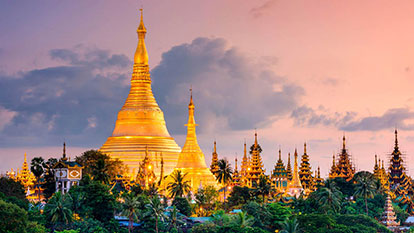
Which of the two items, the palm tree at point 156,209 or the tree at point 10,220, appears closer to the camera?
the tree at point 10,220

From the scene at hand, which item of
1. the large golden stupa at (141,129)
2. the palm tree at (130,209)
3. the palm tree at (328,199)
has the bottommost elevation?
Result: the palm tree at (130,209)

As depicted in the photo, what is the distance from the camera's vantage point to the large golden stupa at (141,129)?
13700 cm

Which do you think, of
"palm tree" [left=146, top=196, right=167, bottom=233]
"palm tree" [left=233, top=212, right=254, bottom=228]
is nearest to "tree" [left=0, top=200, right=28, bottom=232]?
"palm tree" [left=146, top=196, right=167, bottom=233]

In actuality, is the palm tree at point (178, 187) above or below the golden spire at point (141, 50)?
below

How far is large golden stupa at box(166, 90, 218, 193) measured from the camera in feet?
431

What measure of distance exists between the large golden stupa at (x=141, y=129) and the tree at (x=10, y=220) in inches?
2086

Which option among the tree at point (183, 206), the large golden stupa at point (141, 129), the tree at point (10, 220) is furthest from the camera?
the large golden stupa at point (141, 129)

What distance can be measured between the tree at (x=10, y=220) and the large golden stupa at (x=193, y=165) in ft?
164

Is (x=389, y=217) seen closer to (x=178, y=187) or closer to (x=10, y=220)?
(x=178, y=187)

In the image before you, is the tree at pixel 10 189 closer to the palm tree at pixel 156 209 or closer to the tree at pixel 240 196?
the palm tree at pixel 156 209

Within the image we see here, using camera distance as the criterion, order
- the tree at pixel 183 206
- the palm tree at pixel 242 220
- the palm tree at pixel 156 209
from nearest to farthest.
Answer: the palm tree at pixel 156 209 < the palm tree at pixel 242 220 < the tree at pixel 183 206

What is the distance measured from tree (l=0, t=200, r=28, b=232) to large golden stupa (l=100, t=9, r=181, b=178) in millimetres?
52974

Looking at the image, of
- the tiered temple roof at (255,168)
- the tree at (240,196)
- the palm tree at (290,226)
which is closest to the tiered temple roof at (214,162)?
the tiered temple roof at (255,168)

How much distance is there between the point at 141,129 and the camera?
14150cm
